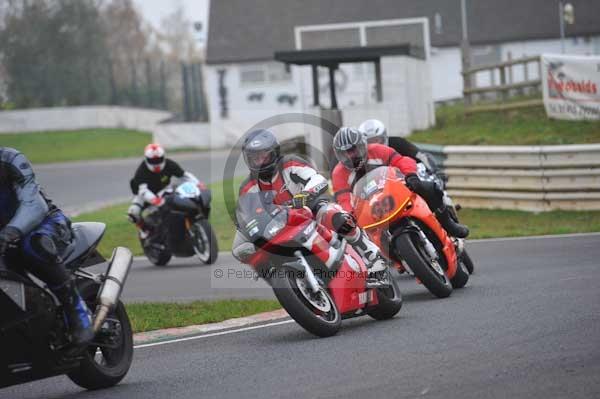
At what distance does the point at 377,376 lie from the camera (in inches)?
286

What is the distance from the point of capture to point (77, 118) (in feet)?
172

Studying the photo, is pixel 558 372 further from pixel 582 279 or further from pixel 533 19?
pixel 533 19

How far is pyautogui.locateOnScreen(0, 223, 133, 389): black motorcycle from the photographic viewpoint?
692cm

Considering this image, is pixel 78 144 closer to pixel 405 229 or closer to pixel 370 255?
pixel 405 229

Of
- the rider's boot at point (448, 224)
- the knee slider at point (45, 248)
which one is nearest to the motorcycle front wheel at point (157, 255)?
the rider's boot at point (448, 224)

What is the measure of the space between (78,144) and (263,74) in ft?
31.1

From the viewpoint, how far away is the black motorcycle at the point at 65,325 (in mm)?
6918

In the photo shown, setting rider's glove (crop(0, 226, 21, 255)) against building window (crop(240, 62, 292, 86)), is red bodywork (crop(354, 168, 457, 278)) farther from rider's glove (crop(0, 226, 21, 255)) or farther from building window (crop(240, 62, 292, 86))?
building window (crop(240, 62, 292, 86))

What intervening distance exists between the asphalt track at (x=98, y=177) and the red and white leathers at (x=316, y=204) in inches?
728

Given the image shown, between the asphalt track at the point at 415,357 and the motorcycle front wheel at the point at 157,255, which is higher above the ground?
the asphalt track at the point at 415,357

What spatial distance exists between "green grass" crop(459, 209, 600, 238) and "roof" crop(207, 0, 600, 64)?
30285 mm

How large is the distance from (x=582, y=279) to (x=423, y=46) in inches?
850

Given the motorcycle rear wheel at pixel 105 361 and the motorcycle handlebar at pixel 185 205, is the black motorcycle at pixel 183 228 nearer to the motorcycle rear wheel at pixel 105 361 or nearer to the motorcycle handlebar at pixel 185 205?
the motorcycle handlebar at pixel 185 205

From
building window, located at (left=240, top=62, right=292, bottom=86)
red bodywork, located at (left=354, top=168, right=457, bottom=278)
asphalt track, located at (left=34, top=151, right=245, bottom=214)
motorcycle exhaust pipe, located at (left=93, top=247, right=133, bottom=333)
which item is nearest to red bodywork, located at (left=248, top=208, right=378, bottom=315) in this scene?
red bodywork, located at (left=354, top=168, right=457, bottom=278)
